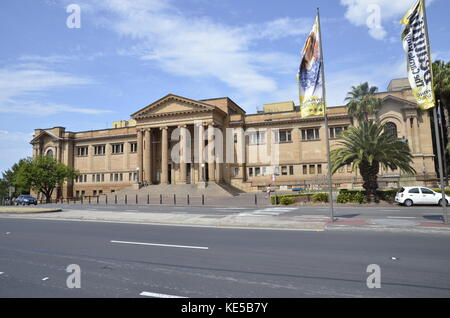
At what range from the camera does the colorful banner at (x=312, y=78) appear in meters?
13.3

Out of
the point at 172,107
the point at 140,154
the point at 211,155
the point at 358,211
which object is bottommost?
the point at 358,211

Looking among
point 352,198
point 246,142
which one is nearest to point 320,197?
point 352,198

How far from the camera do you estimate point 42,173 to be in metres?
47.2

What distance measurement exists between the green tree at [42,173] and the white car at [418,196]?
4905cm

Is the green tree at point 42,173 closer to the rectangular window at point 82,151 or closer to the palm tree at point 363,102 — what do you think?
the rectangular window at point 82,151

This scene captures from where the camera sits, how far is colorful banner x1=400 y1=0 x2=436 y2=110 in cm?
1167

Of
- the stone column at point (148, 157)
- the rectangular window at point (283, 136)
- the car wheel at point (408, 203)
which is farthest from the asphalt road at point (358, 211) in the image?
the stone column at point (148, 157)

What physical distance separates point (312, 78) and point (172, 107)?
36.7 m

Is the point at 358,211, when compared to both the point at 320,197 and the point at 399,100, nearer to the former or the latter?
the point at 320,197

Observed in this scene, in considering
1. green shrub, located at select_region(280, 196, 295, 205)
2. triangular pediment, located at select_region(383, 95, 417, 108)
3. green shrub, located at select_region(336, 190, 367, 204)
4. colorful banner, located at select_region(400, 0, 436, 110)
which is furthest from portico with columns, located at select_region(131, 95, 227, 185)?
colorful banner, located at select_region(400, 0, 436, 110)

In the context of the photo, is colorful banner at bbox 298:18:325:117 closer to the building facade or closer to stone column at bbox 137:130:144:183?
the building facade

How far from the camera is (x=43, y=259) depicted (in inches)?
281

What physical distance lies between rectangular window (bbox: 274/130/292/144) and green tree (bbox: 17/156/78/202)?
36.1 metres
